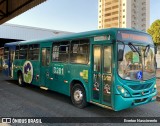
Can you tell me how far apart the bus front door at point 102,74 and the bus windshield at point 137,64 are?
1.37ft

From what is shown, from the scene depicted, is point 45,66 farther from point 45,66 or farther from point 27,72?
point 27,72

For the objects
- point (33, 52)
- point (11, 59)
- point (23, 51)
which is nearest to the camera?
point (33, 52)

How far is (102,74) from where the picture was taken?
6828mm

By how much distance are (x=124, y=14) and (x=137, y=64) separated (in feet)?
334

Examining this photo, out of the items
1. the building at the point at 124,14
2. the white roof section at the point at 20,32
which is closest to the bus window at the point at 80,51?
the white roof section at the point at 20,32

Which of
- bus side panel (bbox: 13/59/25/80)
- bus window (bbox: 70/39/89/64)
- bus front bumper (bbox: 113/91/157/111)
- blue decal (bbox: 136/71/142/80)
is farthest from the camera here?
bus side panel (bbox: 13/59/25/80)

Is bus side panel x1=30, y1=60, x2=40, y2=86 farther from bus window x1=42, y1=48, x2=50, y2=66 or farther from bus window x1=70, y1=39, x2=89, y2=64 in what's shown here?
bus window x1=70, y1=39, x2=89, y2=64

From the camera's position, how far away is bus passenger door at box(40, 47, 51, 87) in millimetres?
9891

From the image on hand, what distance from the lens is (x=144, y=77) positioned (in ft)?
22.9

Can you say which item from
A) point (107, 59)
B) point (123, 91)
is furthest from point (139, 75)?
point (107, 59)

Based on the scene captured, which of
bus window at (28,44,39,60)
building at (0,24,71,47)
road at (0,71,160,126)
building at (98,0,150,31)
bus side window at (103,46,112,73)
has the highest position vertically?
building at (98,0,150,31)

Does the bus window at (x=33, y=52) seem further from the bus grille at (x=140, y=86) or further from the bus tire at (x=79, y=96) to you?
the bus grille at (x=140, y=86)

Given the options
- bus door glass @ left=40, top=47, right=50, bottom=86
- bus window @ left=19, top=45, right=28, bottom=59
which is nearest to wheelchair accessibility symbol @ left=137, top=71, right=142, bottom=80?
bus door glass @ left=40, top=47, right=50, bottom=86

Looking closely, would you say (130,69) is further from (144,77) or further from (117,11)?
(117,11)
